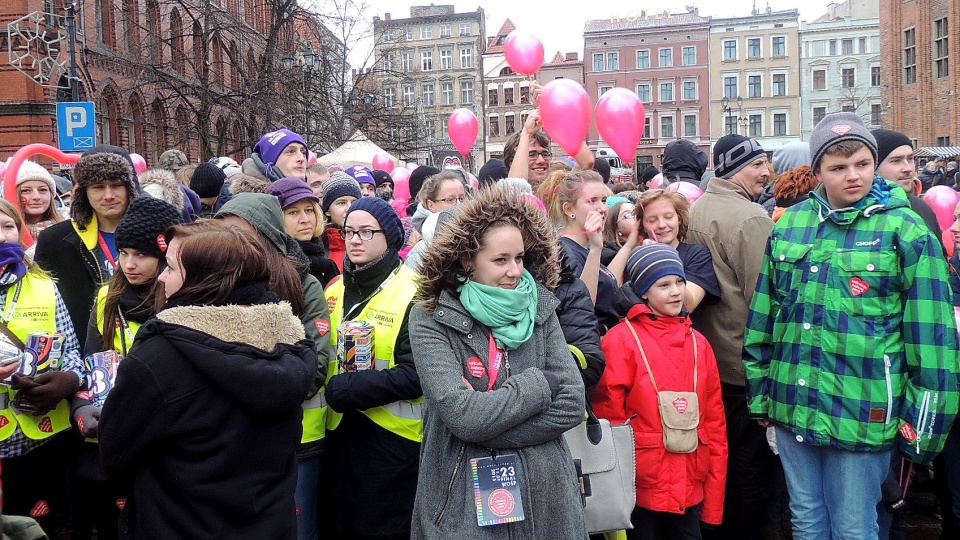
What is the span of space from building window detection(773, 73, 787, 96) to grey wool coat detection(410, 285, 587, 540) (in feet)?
223

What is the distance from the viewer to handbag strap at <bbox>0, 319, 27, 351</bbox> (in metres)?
3.28

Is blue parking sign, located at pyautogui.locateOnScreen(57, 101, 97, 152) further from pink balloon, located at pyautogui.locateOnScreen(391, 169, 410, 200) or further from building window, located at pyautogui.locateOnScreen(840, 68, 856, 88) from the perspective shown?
building window, located at pyautogui.locateOnScreen(840, 68, 856, 88)

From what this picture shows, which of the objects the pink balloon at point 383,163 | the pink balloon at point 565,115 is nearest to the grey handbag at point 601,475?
the pink balloon at point 565,115

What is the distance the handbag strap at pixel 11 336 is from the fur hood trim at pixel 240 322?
1318 mm

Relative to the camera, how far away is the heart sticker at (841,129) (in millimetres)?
3301

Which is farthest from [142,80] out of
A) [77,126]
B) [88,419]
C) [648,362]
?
[648,362]

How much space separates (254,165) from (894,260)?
4.68 m

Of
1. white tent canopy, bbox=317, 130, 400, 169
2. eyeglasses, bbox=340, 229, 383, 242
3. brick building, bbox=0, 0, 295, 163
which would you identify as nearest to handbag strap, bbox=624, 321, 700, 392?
eyeglasses, bbox=340, 229, 383, 242

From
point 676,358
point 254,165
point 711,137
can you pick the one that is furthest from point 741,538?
point 711,137

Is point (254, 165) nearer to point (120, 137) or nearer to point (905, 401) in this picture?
point (905, 401)

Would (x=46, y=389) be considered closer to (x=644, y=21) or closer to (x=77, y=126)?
(x=77, y=126)

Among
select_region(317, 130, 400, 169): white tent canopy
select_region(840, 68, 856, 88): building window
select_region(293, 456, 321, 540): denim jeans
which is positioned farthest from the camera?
select_region(840, 68, 856, 88): building window

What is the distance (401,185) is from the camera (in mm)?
12523

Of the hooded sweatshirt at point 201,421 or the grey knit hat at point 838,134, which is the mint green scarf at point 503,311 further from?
the grey knit hat at point 838,134
